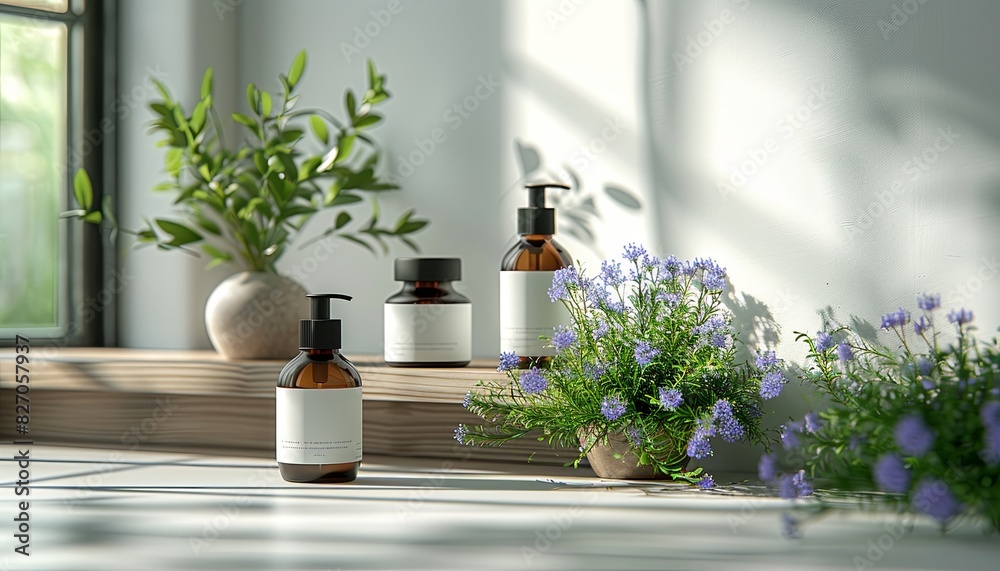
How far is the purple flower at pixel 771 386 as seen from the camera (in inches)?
40.2


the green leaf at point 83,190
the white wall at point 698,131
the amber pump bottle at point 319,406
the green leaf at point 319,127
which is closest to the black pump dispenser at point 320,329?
the amber pump bottle at point 319,406

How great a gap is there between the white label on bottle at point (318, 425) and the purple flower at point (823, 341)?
0.45 m

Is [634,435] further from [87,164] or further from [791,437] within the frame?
[87,164]

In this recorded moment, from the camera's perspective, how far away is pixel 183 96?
60.8 inches

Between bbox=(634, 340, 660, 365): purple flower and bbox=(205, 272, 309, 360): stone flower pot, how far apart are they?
48 centimetres

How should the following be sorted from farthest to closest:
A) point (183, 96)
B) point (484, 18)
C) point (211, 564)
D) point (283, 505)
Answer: point (183, 96) → point (484, 18) → point (283, 505) → point (211, 564)

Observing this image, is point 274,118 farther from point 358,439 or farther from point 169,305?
point 358,439

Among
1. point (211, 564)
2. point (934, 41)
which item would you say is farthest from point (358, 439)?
point (934, 41)

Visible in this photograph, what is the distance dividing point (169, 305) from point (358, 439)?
0.61 m

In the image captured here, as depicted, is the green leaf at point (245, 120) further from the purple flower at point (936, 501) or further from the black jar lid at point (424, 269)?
the purple flower at point (936, 501)

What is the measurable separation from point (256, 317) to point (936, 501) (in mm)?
837

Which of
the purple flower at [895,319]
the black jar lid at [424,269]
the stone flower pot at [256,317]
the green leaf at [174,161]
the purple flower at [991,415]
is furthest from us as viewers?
the green leaf at [174,161]

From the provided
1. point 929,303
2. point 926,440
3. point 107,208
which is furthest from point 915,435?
point 107,208

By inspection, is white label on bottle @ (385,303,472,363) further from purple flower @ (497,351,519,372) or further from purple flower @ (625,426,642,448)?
purple flower @ (625,426,642,448)
